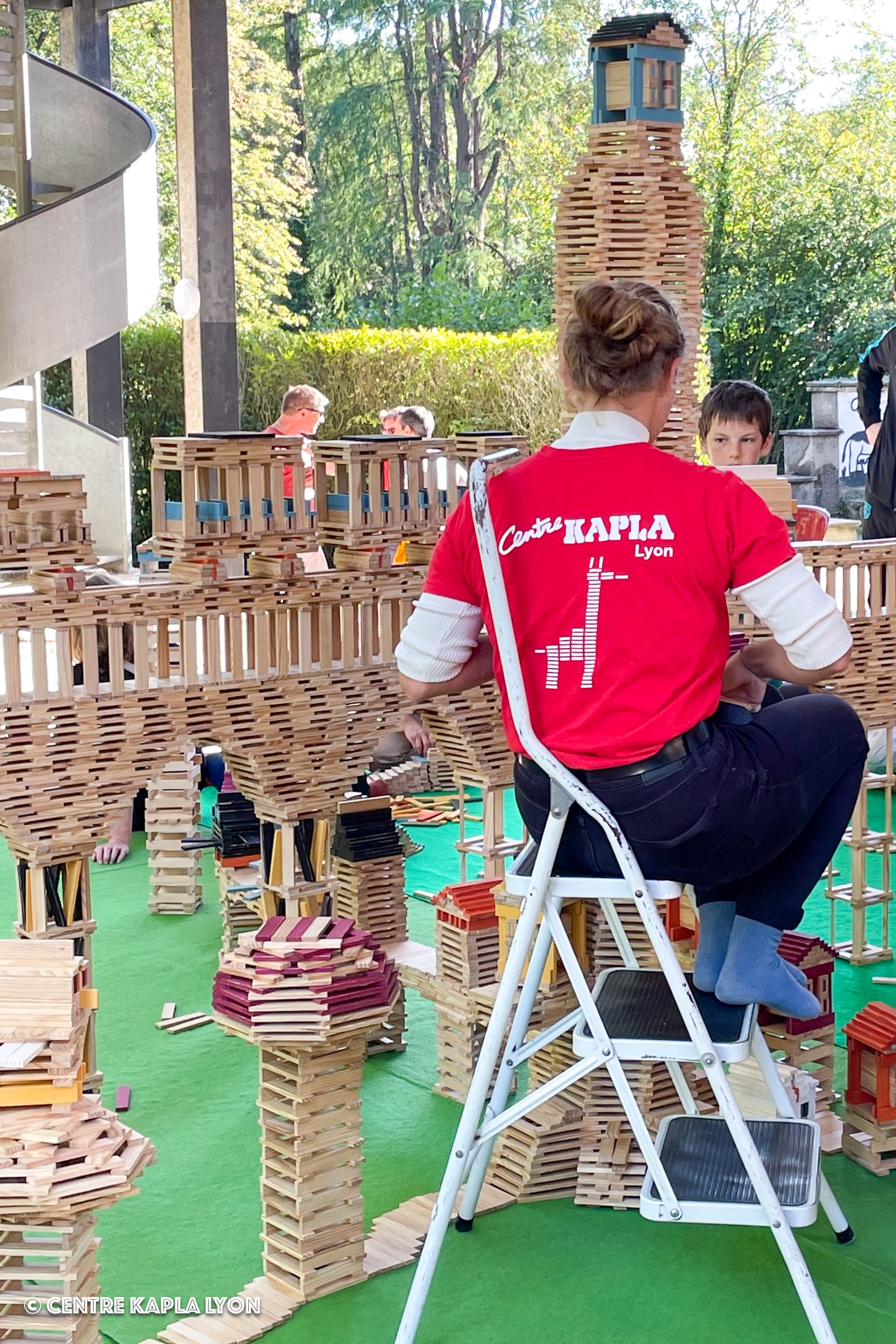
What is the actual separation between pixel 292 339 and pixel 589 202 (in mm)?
18478

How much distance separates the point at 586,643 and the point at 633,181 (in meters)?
1.90

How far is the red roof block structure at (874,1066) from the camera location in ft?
13.8

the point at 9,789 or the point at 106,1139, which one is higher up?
the point at 9,789

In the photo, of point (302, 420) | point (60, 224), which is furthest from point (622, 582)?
point (60, 224)

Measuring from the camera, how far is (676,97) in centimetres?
442

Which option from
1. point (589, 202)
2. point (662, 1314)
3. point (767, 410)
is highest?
point (589, 202)

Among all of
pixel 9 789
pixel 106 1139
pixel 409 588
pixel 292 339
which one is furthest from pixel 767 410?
pixel 292 339

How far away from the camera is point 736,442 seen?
498cm

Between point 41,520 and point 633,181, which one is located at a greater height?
point 633,181

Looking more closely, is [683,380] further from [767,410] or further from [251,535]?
[251,535]

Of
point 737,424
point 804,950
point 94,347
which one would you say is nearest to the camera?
point 804,950

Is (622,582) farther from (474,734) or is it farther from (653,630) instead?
(474,734)

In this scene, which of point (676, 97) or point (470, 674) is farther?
point (676, 97)

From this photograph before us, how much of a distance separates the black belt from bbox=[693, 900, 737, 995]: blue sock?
49 centimetres
